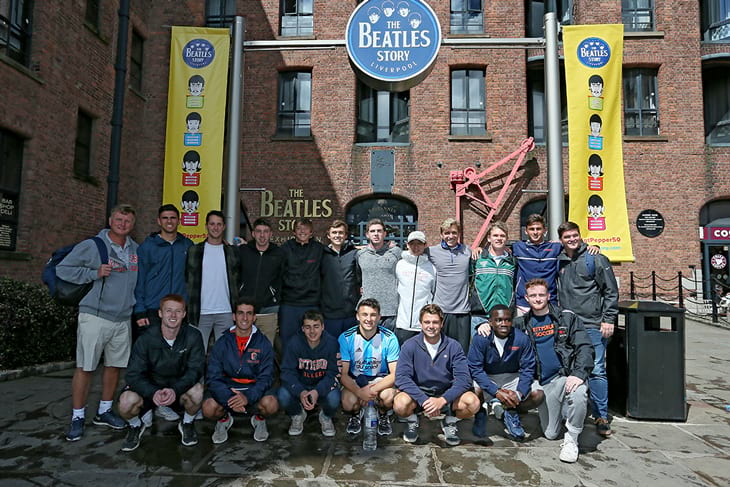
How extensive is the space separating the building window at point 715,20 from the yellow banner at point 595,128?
9.86 m

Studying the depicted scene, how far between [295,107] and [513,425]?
1222cm

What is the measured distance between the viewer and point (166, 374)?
3965 millimetres

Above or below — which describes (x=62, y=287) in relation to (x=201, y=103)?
below

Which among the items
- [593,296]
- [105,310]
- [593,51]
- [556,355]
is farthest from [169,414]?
[593,51]

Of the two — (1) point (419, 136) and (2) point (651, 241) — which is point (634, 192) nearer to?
(2) point (651, 241)

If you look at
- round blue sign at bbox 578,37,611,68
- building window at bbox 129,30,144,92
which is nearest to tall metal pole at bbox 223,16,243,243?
round blue sign at bbox 578,37,611,68

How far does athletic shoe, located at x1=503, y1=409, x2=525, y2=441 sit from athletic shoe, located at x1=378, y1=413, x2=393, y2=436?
1.05 meters

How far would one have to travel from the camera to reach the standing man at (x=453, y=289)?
4.71 meters

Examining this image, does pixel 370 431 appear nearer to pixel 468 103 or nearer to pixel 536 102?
pixel 468 103

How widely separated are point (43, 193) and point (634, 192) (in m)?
15.2

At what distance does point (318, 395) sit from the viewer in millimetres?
4000

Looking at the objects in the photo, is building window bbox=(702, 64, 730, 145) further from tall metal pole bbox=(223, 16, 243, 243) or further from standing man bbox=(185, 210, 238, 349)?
standing man bbox=(185, 210, 238, 349)

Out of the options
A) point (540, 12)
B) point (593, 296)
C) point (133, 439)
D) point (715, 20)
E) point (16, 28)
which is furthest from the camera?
point (540, 12)

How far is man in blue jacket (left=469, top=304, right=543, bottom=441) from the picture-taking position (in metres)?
3.99
